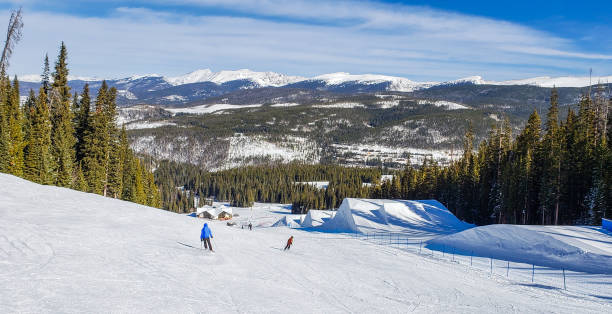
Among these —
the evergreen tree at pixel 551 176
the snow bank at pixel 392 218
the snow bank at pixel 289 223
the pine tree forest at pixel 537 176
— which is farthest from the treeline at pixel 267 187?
the evergreen tree at pixel 551 176

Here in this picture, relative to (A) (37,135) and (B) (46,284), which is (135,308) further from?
(A) (37,135)

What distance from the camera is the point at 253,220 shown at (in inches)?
3944

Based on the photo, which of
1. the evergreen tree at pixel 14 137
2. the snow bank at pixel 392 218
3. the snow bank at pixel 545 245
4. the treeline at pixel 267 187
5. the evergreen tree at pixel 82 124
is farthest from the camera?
the treeline at pixel 267 187

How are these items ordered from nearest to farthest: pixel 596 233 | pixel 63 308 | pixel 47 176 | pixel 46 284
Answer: pixel 63 308 < pixel 46 284 < pixel 596 233 < pixel 47 176

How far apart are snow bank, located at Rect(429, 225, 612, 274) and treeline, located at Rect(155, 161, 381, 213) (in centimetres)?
8405

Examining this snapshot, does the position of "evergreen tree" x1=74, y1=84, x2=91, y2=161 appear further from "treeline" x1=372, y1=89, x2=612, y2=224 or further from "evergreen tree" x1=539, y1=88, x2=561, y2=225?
"evergreen tree" x1=539, y1=88, x2=561, y2=225

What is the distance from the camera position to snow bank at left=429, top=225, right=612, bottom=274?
24.7m

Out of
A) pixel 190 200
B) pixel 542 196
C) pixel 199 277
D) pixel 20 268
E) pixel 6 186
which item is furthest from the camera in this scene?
pixel 190 200

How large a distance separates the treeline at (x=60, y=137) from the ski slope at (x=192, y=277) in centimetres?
1653

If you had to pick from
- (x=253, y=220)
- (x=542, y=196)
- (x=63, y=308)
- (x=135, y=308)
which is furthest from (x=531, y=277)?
(x=253, y=220)

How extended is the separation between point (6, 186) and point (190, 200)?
104 metres

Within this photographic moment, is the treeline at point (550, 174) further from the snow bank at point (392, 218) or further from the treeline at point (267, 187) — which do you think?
the treeline at point (267, 187)

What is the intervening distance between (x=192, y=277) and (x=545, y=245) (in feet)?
79.7

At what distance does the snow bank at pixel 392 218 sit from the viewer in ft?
172
